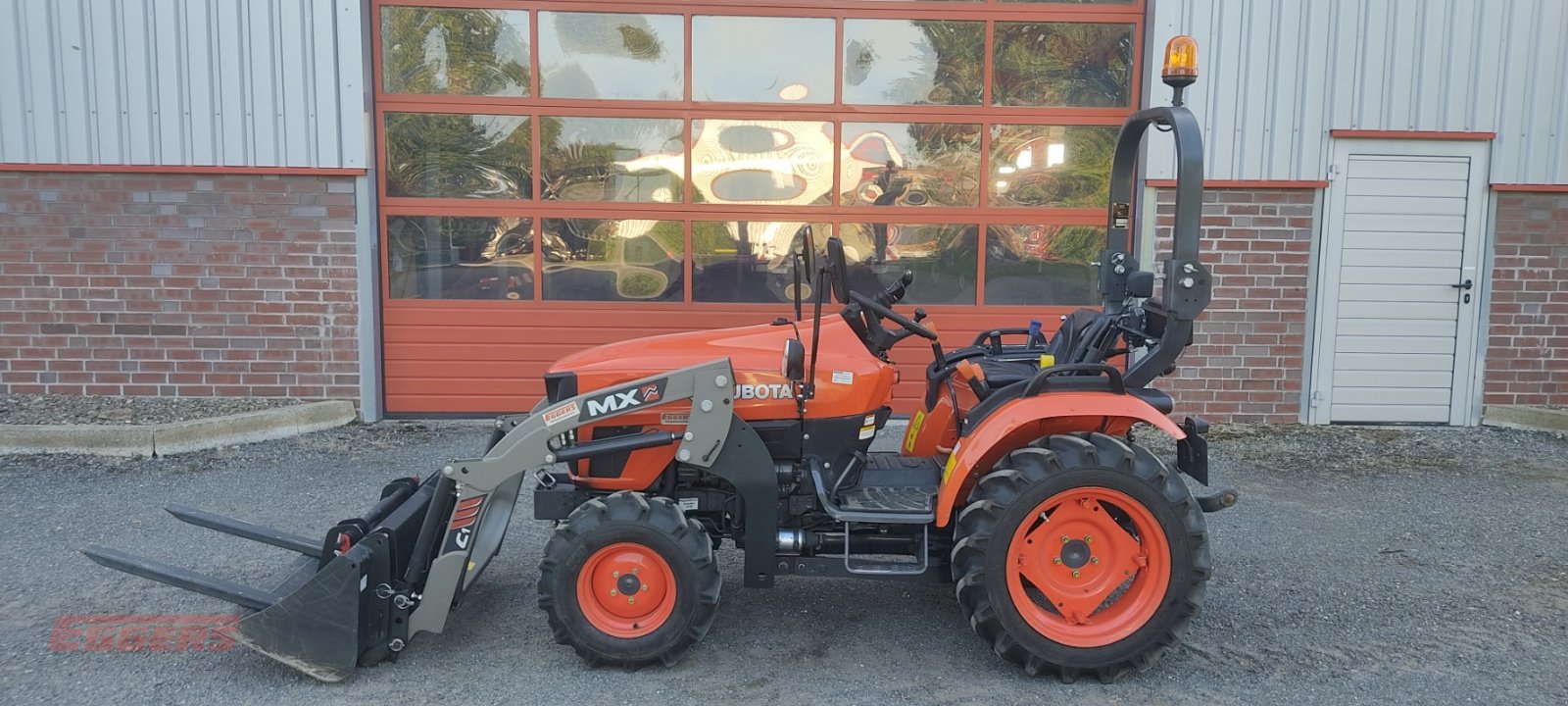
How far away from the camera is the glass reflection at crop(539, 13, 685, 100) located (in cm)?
750

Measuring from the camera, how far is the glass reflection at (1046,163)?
7.66m

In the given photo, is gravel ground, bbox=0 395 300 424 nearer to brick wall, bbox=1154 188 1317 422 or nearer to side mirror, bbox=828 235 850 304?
side mirror, bbox=828 235 850 304

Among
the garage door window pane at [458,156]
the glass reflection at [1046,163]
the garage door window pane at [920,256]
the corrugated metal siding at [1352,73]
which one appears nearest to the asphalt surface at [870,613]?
the garage door window pane at [458,156]

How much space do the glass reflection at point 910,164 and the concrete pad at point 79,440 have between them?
4.96m

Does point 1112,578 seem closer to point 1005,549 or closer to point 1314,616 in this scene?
point 1005,549

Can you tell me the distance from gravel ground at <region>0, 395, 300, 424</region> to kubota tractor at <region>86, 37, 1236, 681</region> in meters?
3.89

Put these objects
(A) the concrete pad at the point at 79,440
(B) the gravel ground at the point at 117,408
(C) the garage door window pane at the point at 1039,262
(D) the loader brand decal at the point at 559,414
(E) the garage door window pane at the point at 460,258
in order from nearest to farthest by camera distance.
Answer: (D) the loader brand decal at the point at 559,414
(A) the concrete pad at the point at 79,440
(B) the gravel ground at the point at 117,408
(E) the garage door window pane at the point at 460,258
(C) the garage door window pane at the point at 1039,262

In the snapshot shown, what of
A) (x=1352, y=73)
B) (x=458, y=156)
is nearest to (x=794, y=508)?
(x=458, y=156)

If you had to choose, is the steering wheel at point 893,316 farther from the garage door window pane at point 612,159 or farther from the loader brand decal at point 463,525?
the garage door window pane at point 612,159

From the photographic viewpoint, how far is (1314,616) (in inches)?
165

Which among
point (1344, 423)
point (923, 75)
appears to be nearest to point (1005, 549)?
point (923, 75)

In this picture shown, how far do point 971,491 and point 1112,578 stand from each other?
571 mm

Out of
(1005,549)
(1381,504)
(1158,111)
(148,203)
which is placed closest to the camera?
(1005,549)

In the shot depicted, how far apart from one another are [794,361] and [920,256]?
14.1 feet
